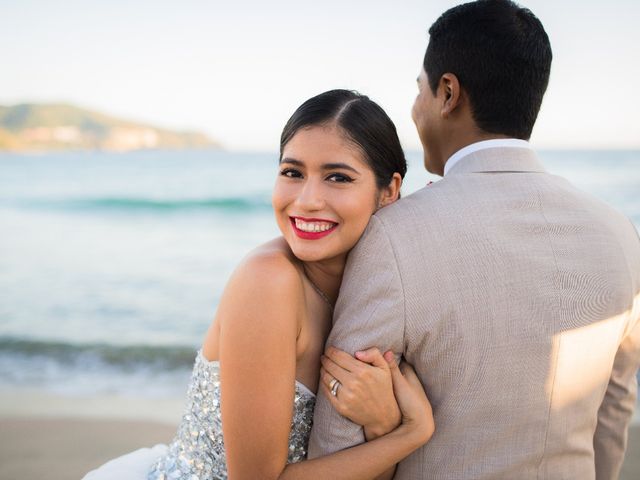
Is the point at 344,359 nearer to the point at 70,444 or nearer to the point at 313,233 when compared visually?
the point at 313,233

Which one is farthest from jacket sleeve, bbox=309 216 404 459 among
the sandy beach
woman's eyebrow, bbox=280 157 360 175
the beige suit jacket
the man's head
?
the sandy beach

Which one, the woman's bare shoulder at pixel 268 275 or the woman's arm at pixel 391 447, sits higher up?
the woman's bare shoulder at pixel 268 275

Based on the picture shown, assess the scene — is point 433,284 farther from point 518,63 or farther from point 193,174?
point 193,174

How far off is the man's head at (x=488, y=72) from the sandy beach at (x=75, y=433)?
3.11 metres

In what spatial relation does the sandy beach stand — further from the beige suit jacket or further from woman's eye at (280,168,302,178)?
woman's eye at (280,168,302,178)

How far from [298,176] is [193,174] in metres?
27.2

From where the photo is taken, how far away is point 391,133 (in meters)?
2.04

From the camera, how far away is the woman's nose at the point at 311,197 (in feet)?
6.07

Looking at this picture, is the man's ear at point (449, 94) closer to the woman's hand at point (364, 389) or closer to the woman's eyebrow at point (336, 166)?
the woman's eyebrow at point (336, 166)

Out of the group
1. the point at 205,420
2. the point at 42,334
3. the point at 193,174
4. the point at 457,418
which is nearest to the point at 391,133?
the point at 457,418

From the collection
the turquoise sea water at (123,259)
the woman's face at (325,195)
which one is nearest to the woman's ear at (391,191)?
the woman's face at (325,195)

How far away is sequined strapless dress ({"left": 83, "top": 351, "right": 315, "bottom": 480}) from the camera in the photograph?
6.73 ft

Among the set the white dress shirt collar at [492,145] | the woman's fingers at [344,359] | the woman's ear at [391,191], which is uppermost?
the white dress shirt collar at [492,145]

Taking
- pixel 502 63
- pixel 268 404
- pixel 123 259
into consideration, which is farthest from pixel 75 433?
pixel 123 259
